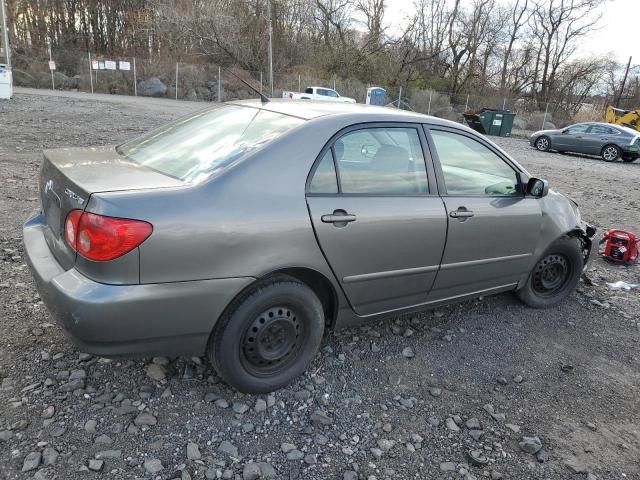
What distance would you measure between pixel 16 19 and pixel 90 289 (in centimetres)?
4197

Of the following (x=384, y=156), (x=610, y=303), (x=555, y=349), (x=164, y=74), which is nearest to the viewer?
(x=384, y=156)

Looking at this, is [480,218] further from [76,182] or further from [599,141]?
[599,141]

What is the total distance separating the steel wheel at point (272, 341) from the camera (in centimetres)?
277

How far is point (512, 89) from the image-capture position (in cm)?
4350

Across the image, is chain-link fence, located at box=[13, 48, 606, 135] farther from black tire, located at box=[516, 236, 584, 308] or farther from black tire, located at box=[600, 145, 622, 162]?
black tire, located at box=[516, 236, 584, 308]

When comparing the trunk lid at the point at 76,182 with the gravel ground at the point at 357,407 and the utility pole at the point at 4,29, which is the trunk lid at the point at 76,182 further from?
the utility pole at the point at 4,29

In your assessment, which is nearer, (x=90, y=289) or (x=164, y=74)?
(x=90, y=289)

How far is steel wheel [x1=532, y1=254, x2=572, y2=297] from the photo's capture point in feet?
14.1

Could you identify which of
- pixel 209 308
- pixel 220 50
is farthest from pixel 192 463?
pixel 220 50

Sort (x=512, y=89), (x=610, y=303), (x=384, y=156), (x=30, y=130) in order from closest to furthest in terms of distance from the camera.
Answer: (x=384, y=156)
(x=610, y=303)
(x=30, y=130)
(x=512, y=89)

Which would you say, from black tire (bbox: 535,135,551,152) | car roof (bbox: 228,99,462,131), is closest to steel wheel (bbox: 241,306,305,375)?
car roof (bbox: 228,99,462,131)

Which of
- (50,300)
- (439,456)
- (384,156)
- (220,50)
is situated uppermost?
(220,50)

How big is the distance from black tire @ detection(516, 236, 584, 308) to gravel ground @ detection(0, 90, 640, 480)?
0.86 feet

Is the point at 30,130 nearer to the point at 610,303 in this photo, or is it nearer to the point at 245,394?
the point at 245,394
